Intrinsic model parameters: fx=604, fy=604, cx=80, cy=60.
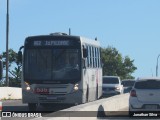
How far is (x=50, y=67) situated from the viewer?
2742 centimetres

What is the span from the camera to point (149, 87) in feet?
77.4

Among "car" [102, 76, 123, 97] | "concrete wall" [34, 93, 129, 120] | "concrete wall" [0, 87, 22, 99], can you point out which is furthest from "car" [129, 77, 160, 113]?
"car" [102, 76, 123, 97]

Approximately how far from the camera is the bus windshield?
90.0ft

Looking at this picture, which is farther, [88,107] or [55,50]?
[55,50]

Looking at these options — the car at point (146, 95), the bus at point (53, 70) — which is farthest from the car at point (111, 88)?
the car at point (146, 95)

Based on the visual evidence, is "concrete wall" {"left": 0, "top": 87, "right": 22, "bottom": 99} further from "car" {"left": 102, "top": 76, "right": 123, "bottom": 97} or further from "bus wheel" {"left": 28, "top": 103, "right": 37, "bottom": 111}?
"bus wheel" {"left": 28, "top": 103, "right": 37, "bottom": 111}

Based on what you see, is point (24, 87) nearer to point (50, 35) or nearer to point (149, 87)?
point (50, 35)

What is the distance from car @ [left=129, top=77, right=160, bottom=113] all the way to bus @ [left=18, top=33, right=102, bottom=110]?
14.3ft

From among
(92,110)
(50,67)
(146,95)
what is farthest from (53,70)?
(92,110)

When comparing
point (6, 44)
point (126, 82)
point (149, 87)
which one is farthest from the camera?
point (126, 82)

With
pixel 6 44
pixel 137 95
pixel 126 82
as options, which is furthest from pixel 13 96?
pixel 137 95

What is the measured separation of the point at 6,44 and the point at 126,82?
11.8 metres

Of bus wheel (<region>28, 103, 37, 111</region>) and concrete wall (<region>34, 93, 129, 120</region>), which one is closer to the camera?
concrete wall (<region>34, 93, 129, 120</region>)

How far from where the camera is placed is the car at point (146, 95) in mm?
23391
